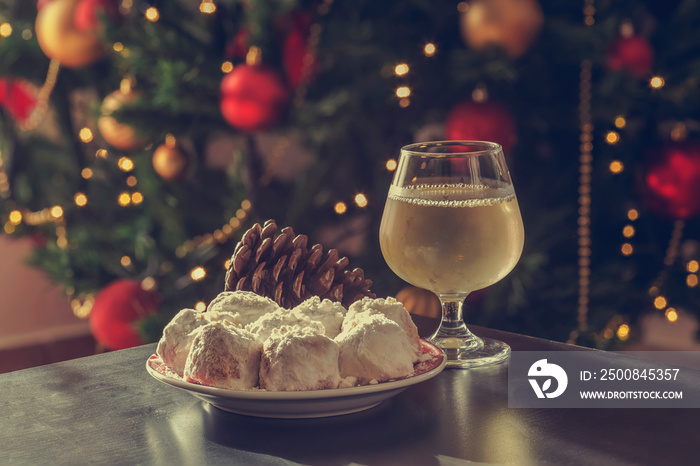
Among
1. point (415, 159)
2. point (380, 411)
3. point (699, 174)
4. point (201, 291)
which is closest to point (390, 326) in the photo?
point (380, 411)

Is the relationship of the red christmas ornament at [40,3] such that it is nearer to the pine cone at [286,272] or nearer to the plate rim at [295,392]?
the pine cone at [286,272]

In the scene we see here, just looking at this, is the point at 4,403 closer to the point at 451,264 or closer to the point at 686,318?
the point at 451,264

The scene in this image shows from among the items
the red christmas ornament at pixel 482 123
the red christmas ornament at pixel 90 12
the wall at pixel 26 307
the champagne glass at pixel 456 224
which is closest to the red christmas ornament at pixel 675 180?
the red christmas ornament at pixel 482 123

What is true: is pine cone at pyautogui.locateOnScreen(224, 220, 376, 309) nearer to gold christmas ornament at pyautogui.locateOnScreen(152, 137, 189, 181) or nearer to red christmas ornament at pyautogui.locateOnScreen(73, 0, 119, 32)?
gold christmas ornament at pyautogui.locateOnScreen(152, 137, 189, 181)

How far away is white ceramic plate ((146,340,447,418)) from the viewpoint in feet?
1.81

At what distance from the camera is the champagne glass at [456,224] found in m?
0.73

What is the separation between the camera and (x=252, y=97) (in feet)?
5.01

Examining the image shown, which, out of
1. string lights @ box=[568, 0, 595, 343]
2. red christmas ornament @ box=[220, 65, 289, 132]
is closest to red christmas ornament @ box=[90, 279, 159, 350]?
red christmas ornament @ box=[220, 65, 289, 132]

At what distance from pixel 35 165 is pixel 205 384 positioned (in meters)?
1.86

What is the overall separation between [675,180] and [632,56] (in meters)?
0.24

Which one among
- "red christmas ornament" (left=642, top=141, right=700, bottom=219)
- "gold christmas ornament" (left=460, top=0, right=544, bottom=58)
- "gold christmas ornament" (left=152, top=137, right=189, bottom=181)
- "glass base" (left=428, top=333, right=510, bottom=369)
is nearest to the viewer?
"glass base" (left=428, top=333, right=510, bottom=369)

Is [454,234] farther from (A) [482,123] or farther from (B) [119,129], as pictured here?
(B) [119,129]

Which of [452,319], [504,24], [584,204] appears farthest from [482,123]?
[452,319]

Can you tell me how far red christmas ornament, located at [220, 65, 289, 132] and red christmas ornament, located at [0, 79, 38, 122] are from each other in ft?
3.02
